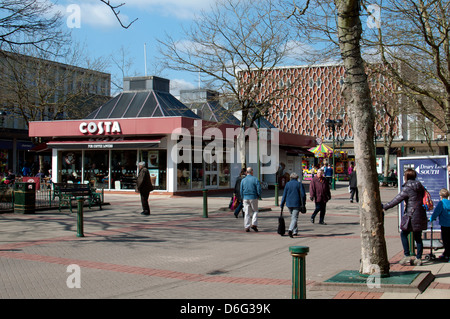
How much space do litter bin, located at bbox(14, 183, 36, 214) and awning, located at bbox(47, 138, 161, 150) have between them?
9.25 m

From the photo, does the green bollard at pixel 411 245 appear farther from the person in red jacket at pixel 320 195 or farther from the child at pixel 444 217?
the person in red jacket at pixel 320 195

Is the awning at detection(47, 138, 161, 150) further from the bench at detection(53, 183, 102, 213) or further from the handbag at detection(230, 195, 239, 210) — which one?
the handbag at detection(230, 195, 239, 210)

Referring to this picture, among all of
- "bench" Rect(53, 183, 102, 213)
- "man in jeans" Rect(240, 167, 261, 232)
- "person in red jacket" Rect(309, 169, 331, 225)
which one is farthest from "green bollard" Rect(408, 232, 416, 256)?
"bench" Rect(53, 183, 102, 213)

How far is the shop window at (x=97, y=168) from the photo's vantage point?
92.2 ft

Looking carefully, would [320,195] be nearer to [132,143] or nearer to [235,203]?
[235,203]

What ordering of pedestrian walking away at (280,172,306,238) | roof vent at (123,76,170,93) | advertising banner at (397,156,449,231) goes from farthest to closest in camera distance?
→ 1. roof vent at (123,76,170,93)
2. pedestrian walking away at (280,172,306,238)
3. advertising banner at (397,156,449,231)

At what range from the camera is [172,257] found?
9664 mm

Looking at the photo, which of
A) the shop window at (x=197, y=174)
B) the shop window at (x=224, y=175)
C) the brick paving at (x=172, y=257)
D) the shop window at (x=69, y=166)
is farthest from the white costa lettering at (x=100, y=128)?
the brick paving at (x=172, y=257)

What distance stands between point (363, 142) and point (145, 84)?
962 inches

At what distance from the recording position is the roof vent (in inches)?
1180

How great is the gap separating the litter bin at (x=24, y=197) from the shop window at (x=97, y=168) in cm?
1108

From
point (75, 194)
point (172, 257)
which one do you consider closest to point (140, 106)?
point (75, 194)

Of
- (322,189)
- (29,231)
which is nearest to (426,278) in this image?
(322,189)

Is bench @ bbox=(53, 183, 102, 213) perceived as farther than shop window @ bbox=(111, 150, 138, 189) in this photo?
No
